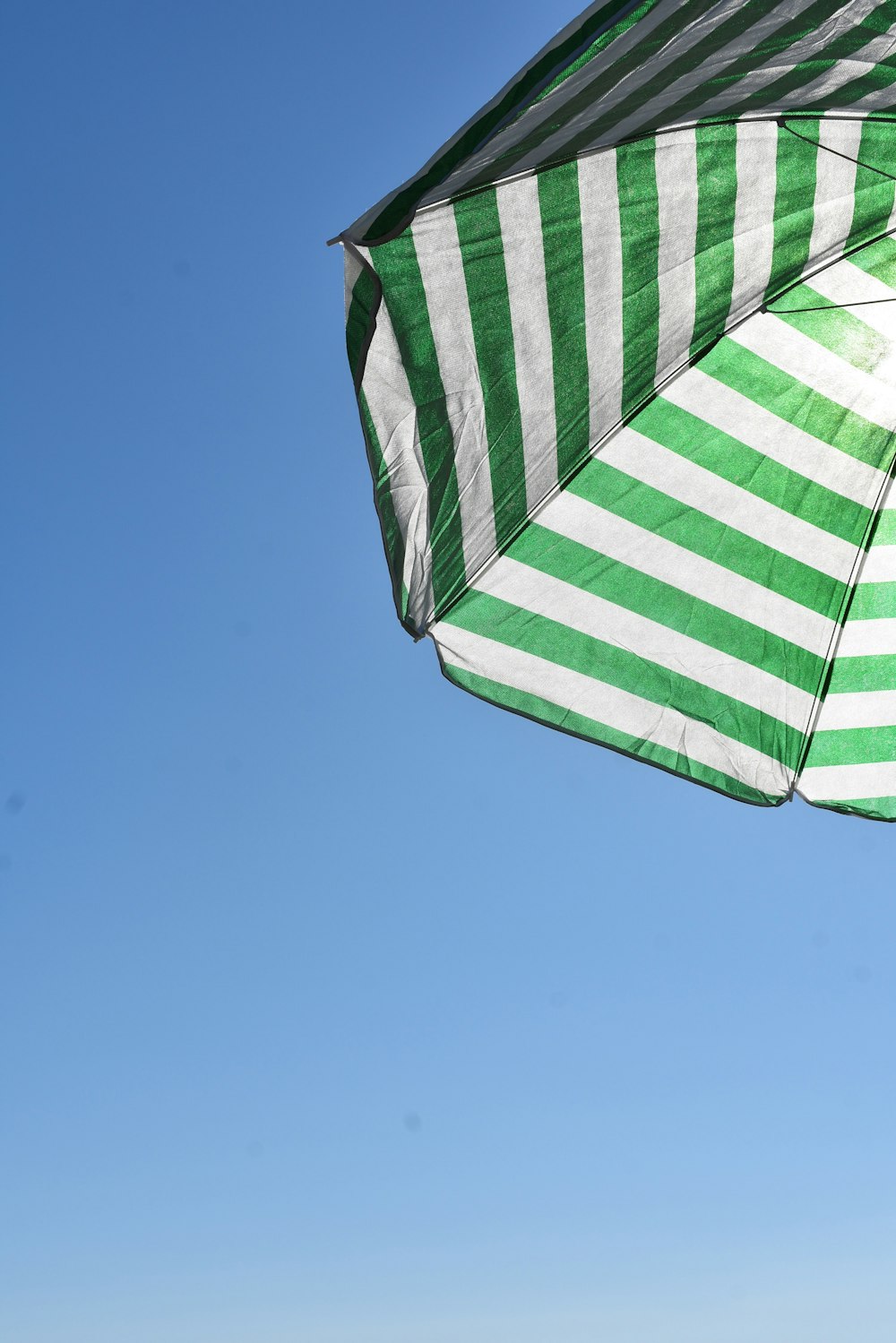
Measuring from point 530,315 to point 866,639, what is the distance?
126cm

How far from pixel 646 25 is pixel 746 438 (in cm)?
109

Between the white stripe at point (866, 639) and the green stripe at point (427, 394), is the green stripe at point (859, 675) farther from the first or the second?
the green stripe at point (427, 394)

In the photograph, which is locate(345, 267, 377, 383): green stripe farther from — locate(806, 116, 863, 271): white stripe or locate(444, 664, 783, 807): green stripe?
locate(806, 116, 863, 271): white stripe

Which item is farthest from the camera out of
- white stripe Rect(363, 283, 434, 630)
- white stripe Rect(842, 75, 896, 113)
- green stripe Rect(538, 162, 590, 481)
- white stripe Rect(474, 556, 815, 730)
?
white stripe Rect(474, 556, 815, 730)

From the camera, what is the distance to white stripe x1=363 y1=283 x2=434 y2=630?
2.14 meters

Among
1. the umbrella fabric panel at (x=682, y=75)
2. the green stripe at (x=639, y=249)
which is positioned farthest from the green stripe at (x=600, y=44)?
the green stripe at (x=639, y=249)

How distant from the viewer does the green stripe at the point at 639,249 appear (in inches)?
92.8

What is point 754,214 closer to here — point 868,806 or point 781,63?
point 781,63

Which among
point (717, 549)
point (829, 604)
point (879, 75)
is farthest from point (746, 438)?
point (879, 75)

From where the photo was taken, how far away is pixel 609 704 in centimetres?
268

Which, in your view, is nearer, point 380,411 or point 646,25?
point 646,25

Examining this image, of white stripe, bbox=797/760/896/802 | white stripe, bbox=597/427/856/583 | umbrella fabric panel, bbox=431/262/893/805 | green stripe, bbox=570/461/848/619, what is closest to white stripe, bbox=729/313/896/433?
umbrella fabric panel, bbox=431/262/893/805

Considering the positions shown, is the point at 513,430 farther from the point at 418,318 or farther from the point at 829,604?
the point at 829,604

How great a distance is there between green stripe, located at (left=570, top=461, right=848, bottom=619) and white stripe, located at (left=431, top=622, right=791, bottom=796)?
1.31 ft
